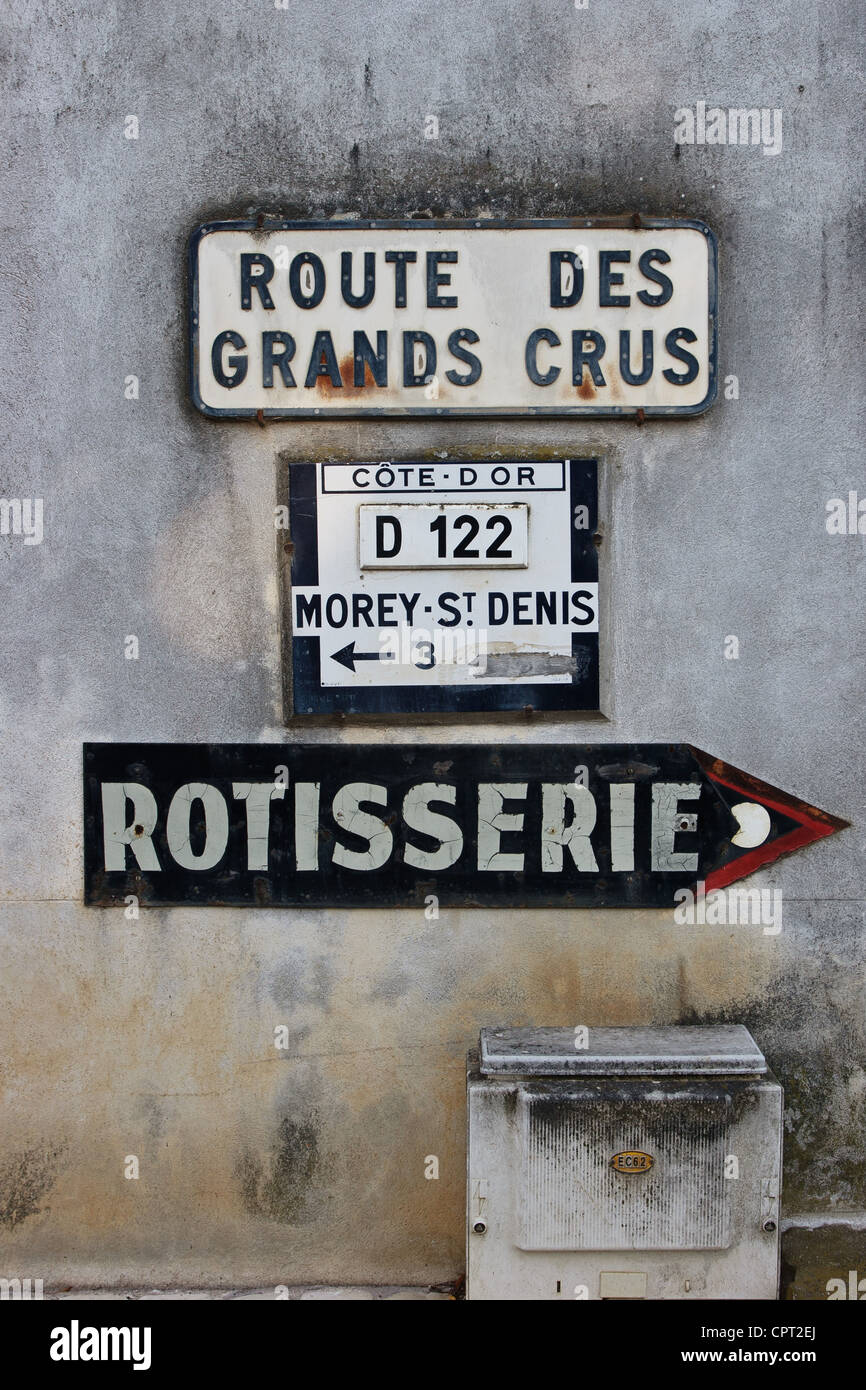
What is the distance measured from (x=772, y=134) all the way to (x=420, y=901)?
114 inches

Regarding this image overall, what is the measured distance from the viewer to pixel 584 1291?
10.4 ft

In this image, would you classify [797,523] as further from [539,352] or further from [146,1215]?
[146,1215]

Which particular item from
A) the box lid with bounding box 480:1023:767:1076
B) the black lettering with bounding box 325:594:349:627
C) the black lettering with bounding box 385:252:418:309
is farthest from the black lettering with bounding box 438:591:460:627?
the box lid with bounding box 480:1023:767:1076

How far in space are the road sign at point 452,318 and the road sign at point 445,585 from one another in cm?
25

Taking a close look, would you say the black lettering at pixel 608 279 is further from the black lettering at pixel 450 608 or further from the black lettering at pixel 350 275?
the black lettering at pixel 450 608

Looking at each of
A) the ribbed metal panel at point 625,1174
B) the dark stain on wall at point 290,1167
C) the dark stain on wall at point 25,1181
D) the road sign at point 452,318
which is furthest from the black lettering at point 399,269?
the dark stain on wall at point 25,1181

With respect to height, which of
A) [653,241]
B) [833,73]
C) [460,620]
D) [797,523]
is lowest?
[460,620]

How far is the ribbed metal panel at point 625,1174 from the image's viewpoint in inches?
123

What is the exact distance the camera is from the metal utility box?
3.12 m

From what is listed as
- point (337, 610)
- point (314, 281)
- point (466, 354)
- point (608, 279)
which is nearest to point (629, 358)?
point (608, 279)

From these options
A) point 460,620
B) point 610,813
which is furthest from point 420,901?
point 460,620

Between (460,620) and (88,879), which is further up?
(460,620)

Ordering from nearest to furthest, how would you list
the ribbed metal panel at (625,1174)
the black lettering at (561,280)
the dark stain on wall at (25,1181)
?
1. the ribbed metal panel at (625,1174)
2. the black lettering at (561,280)
3. the dark stain on wall at (25,1181)

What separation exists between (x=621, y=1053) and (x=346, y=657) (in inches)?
61.9
